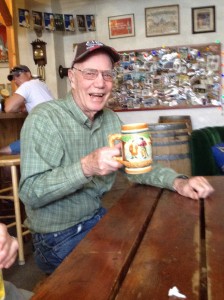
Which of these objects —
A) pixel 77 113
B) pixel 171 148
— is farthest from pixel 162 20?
pixel 77 113

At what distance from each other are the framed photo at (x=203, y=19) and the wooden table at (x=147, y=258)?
458 centimetres

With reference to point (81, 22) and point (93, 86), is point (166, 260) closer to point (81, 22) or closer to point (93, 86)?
point (93, 86)

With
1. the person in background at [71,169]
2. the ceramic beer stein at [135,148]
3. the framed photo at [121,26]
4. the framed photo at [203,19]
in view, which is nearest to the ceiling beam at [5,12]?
the framed photo at [121,26]

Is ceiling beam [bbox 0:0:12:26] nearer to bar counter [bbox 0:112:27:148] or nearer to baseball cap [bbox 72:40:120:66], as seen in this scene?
bar counter [bbox 0:112:27:148]

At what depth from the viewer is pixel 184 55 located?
5.38 m

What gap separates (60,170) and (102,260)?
1.66 feet

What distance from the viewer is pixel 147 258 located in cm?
85

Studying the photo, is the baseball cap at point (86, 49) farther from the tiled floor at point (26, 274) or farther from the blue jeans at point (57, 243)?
the tiled floor at point (26, 274)

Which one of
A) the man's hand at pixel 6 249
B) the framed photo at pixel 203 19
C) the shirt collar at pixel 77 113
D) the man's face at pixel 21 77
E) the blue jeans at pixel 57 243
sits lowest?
the blue jeans at pixel 57 243

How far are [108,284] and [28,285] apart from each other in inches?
77.5

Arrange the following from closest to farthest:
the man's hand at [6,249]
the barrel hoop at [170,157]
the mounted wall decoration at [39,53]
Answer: the man's hand at [6,249], the barrel hoop at [170,157], the mounted wall decoration at [39,53]

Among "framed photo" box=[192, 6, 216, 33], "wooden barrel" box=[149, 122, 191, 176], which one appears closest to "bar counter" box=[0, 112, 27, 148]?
"wooden barrel" box=[149, 122, 191, 176]

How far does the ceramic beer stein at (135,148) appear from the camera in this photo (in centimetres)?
107

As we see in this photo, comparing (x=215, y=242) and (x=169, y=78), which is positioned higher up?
(x=169, y=78)
